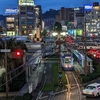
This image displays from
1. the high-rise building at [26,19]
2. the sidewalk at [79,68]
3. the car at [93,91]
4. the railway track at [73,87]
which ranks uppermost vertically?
the high-rise building at [26,19]

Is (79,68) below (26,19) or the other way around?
below

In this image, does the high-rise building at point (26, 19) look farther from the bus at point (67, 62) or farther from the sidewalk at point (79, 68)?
the bus at point (67, 62)

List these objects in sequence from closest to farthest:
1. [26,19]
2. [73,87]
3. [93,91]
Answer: [93,91], [73,87], [26,19]

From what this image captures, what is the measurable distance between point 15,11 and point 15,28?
3957cm

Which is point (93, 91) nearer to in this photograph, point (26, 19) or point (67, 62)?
point (67, 62)

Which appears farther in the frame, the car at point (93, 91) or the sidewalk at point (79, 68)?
the sidewalk at point (79, 68)

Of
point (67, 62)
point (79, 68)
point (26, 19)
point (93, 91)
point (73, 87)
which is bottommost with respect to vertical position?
point (73, 87)

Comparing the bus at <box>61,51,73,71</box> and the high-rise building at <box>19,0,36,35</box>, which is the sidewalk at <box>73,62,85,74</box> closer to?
the bus at <box>61,51,73,71</box>

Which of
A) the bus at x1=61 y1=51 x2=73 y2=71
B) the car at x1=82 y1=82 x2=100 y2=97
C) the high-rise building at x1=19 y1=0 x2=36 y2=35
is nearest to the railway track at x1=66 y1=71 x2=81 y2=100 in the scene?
the car at x1=82 y1=82 x2=100 y2=97

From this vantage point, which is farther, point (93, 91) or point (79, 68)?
point (79, 68)

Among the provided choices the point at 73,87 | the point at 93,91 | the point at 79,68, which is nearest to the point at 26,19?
the point at 79,68

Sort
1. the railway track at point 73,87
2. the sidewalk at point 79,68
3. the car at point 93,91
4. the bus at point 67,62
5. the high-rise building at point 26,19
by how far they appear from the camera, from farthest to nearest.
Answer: the high-rise building at point 26,19 < the bus at point 67,62 < the sidewalk at point 79,68 < the railway track at point 73,87 < the car at point 93,91

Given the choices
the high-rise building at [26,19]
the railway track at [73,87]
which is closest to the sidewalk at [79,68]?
the railway track at [73,87]

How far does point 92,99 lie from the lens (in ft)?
98.2
